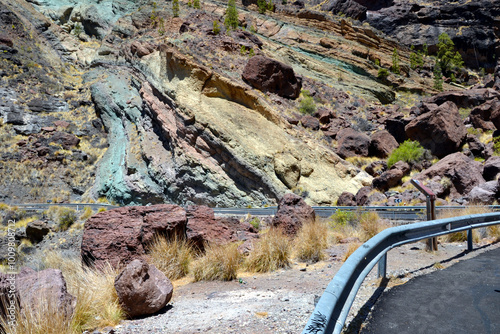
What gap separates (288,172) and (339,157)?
5.74 m

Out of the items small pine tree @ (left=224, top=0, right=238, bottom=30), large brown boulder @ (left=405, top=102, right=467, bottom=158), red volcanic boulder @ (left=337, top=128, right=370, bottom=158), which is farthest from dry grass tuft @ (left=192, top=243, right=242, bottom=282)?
small pine tree @ (left=224, top=0, right=238, bottom=30)

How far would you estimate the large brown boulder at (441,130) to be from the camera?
80.0ft

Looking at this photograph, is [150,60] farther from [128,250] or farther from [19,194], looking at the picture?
[128,250]

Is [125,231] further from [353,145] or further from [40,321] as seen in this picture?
[353,145]

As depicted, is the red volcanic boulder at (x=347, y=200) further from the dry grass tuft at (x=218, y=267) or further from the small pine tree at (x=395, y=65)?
the small pine tree at (x=395, y=65)

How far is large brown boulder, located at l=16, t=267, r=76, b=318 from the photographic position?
404 centimetres

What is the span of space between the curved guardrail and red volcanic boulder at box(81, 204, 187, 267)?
5339 mm

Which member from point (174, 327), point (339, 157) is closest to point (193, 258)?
point (174, 327)

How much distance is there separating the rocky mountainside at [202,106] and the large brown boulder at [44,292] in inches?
673

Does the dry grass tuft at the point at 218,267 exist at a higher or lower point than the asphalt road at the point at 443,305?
lower

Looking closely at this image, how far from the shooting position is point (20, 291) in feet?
13.9

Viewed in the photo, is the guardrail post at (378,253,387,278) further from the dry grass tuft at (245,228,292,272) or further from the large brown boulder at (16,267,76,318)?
the large brown boulder at (16,267,76,318)

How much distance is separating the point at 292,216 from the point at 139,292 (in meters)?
6.98

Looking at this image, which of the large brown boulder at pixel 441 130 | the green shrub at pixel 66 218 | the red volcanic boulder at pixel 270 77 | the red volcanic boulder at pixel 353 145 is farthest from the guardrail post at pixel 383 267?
the red volcanic boulder at pixel 270 77
